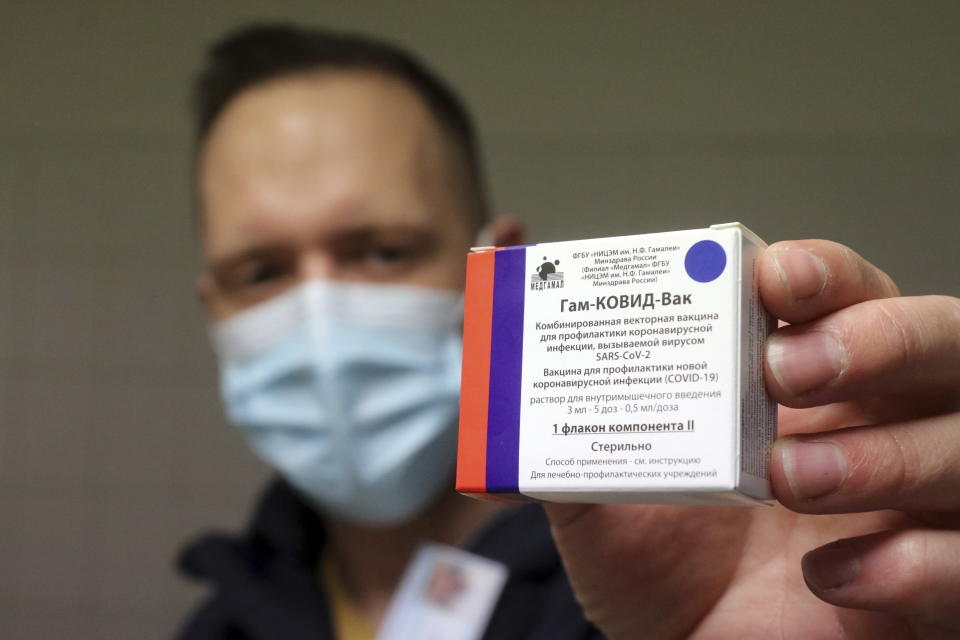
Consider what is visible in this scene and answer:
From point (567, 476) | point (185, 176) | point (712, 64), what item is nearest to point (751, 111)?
point (712, 64)

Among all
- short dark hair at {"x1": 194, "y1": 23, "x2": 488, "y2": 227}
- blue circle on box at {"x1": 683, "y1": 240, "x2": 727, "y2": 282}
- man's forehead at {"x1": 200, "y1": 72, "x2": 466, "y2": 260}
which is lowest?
blue circle on box at {"x1": 683, "y1": 240, "x2": 727, "y2": 282}

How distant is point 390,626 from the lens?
1.19 metres

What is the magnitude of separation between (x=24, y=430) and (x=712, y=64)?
1.75 meters

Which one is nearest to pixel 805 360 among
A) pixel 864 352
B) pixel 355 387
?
pixel 864 352

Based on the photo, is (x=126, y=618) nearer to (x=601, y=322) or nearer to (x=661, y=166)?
(x=661, y=166)

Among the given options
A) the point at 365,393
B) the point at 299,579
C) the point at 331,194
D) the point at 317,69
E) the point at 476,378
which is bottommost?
the point at 299,579

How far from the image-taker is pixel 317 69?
1.31 m

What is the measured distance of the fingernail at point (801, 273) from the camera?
49 cm

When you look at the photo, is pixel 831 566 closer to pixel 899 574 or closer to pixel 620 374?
pixel 899 574

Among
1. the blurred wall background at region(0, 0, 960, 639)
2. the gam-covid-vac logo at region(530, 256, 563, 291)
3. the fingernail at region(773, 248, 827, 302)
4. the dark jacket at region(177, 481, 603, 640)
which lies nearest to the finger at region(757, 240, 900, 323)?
the fingernail at region(773, 248, 827, 302)

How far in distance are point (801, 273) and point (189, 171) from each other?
1.80 m

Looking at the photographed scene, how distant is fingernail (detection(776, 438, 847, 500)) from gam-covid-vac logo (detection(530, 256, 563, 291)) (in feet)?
0.54

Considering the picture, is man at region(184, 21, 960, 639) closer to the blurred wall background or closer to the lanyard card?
the lanyard card

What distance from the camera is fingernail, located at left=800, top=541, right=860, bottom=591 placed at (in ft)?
1.76
